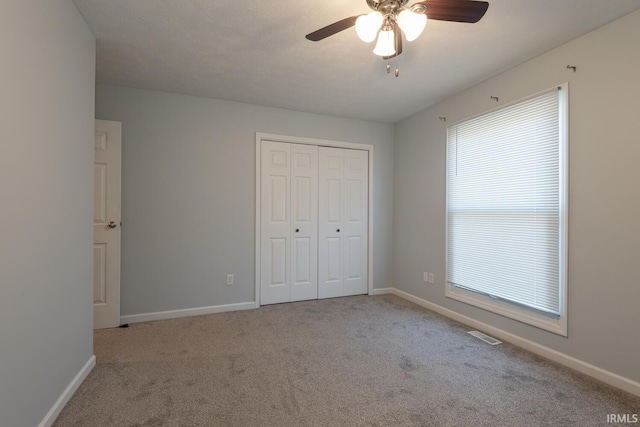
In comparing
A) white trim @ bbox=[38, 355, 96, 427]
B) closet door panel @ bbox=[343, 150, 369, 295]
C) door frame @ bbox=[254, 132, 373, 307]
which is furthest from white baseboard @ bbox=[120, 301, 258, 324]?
closet door panel @ bbox=[343, 150, 369, 295]

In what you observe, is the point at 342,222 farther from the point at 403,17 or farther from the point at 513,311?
the point at 403,17

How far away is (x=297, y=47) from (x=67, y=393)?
280cm

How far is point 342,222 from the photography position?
4086mm

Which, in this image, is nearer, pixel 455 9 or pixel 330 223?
pixel 455 9

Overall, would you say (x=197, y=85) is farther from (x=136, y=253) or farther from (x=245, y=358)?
(x=245, y=358)

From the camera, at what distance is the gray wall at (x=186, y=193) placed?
310cm

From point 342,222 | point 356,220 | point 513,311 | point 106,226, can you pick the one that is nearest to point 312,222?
point 342,222

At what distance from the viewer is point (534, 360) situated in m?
2.31

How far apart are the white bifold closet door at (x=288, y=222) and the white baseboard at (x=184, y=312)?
0.26m

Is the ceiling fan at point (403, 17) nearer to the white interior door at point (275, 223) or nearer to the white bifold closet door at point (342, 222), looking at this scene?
the white interior door at point (275, 223)

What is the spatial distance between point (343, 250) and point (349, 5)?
2.90 metres

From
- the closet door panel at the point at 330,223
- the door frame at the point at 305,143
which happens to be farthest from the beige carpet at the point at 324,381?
the closet door panel at the point at 330,223

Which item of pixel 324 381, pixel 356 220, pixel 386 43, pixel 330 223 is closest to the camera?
pixel 386 43

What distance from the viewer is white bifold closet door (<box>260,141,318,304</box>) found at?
12.0ft
